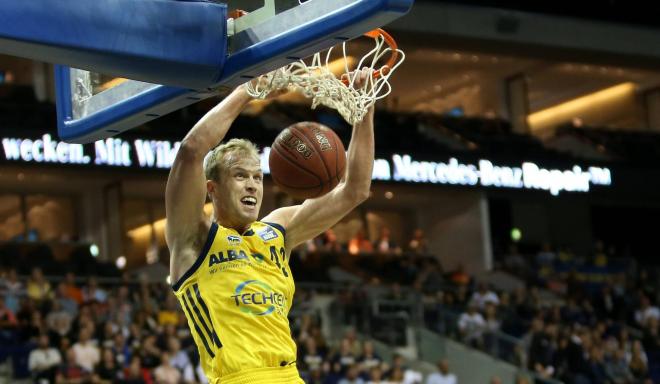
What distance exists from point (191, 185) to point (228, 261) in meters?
0.40

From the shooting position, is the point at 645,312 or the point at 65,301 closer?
the point at 65,301

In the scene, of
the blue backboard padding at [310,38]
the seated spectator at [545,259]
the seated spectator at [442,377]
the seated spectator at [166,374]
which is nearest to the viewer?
the blue backboard padding at [310,38]

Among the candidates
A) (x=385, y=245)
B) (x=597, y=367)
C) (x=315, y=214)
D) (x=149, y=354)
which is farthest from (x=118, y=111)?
(x=385, y=245)

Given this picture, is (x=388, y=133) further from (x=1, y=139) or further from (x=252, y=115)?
(x=1, y=139)

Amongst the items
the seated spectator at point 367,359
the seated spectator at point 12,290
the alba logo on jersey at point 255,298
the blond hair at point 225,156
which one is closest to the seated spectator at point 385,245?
the seated spectator at point 367,359

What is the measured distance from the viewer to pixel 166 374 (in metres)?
13.4

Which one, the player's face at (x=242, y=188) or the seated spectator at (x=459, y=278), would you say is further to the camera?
the seated spectator at (x=459, y=278)

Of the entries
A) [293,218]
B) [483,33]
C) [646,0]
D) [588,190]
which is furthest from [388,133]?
[293,218]

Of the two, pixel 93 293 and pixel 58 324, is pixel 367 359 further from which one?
pixel 58 324

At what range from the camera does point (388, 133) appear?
24438 millimetres

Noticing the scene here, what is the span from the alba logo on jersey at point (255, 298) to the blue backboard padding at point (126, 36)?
0.91 m

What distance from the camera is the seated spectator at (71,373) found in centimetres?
1291

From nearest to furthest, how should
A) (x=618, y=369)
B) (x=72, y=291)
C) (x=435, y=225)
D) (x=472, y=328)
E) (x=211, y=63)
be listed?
1. (x=211, y=63)
2. (x=72, y=291)
3. (x=472, y=328)
4. (x=618, y=369)
5. (x=435, y=225)

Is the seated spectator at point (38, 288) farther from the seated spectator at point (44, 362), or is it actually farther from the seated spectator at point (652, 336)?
the seated spectator at point (652, 336)
